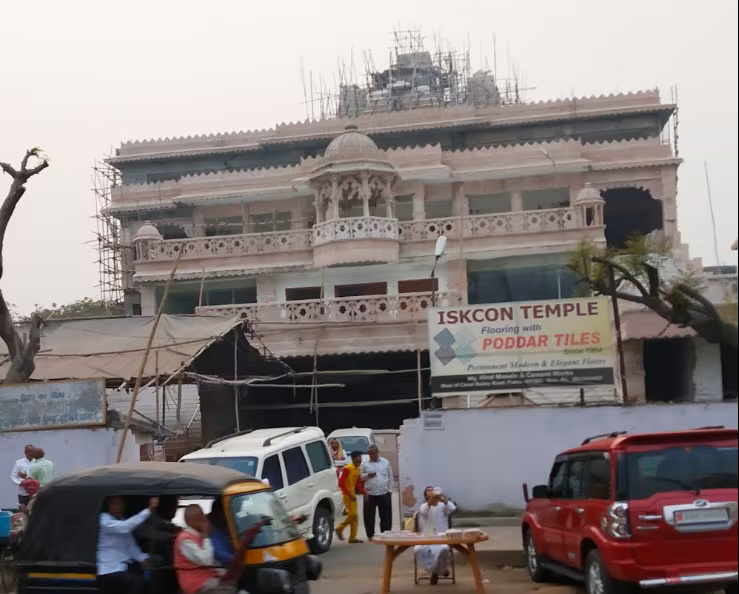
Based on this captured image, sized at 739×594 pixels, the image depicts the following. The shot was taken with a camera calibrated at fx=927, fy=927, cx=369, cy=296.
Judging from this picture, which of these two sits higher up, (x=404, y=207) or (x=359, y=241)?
(x=404, y=207)

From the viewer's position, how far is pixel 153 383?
17766mm

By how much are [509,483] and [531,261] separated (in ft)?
52.3

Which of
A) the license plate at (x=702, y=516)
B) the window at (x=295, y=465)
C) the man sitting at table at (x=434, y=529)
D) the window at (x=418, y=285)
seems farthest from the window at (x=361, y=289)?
the license plate at (x=702, y=516)

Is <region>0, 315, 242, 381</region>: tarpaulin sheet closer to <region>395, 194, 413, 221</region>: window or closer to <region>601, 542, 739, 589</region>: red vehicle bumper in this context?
<region>601, 542, 739, 589</region>: red vehicle bumper

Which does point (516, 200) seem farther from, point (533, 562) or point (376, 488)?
point (533, 562)

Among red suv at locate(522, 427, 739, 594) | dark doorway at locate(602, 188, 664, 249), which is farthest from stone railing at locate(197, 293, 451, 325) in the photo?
red suv at locate(522, 427, 739, 594)

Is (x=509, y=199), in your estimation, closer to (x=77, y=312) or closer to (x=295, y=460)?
(x=295, y=460)

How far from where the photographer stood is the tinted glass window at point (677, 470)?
7.52 metres

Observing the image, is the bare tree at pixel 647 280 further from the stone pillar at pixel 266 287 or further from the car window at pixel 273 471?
the stone pillar at pixel 266 287

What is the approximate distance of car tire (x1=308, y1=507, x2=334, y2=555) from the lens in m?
13.3

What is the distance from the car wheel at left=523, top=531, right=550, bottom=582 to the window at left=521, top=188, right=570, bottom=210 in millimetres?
22705

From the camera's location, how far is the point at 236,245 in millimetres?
30766

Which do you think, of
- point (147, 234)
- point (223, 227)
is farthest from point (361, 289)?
point (147, 234)

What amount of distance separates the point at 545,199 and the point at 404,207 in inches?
197
